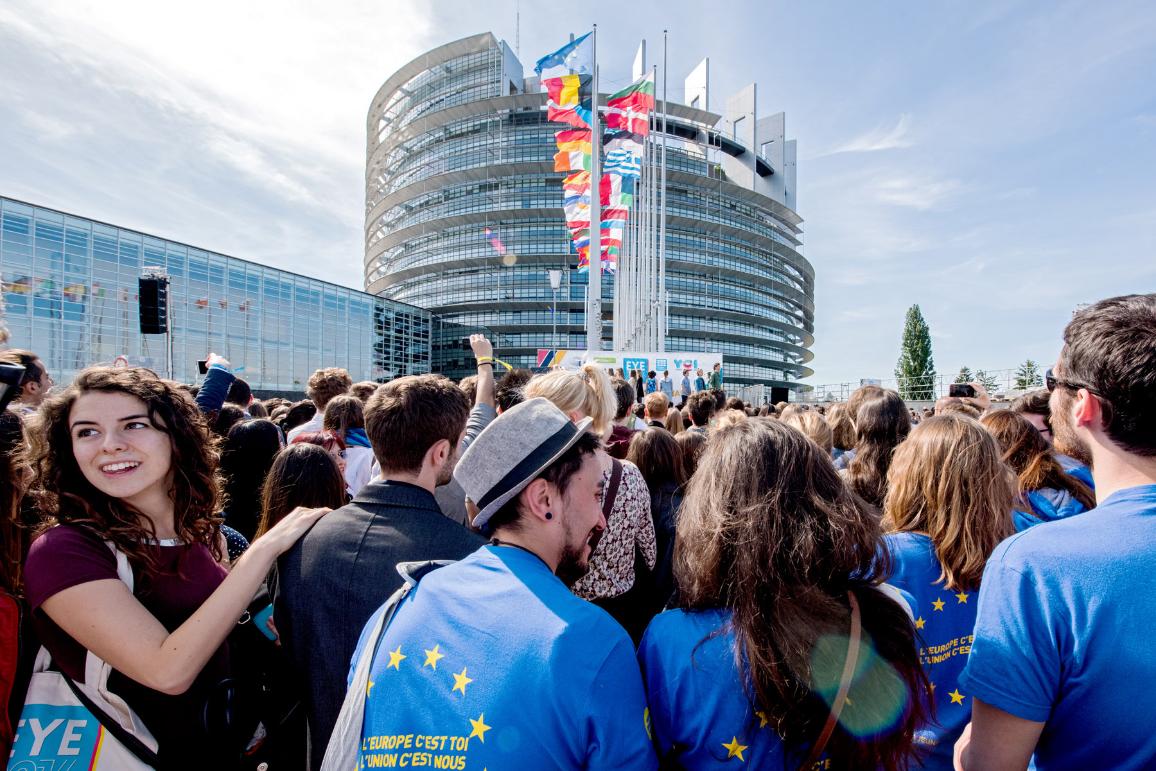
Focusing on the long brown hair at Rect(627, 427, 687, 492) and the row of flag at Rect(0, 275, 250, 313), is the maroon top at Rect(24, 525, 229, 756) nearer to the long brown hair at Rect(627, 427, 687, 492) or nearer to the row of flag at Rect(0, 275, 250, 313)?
the long brown hair at Rect(627, 427, 687, 492)

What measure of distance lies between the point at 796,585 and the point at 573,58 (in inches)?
1016

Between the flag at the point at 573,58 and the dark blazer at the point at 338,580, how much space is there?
79.1ft

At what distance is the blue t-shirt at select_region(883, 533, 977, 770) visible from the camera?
205 centimetres

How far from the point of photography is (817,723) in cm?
124

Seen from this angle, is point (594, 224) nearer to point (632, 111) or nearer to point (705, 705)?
point (632, 111)

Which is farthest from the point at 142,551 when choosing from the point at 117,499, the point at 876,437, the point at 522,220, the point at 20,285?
A: the point at 522,220

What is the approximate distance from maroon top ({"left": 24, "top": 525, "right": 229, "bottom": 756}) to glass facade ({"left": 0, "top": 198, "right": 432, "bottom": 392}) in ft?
62.5

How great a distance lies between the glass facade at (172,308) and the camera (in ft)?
84.4

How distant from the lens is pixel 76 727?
1622mm

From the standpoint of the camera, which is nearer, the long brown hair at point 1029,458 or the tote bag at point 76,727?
the tote bag at point 76,727

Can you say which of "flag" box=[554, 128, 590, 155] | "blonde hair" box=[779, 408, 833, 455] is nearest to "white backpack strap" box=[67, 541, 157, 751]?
"blonde hair" box=[779, 408, 833, 455]

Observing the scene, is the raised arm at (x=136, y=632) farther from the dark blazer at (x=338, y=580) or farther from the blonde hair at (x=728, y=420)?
the blonde hair at (x=728, y=420)

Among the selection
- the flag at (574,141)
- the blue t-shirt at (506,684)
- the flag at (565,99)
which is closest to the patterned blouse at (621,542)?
the blue t-shirt at (506,684)

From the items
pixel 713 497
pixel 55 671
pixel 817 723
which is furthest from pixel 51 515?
pixel 817 723
